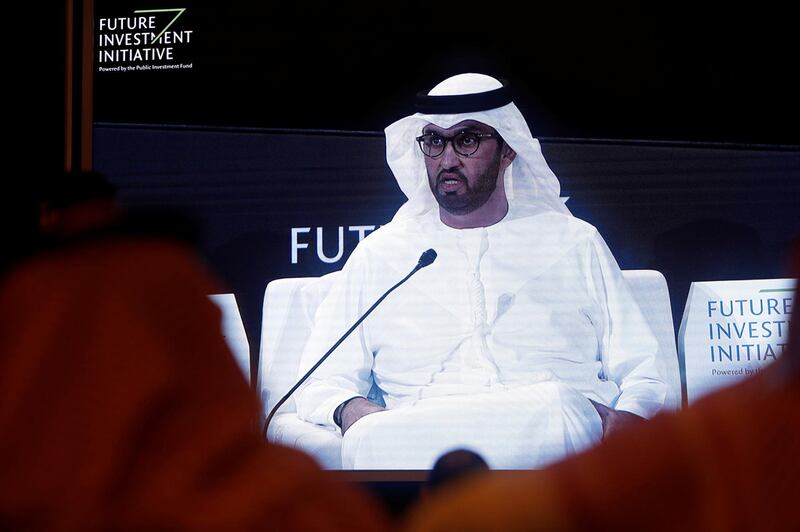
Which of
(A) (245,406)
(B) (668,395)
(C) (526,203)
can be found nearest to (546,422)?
(B) (668,395)

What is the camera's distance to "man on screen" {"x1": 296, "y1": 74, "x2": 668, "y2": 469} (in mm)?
3094

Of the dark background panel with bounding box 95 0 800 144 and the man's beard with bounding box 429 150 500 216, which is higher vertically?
the dark background panel with bounding box 95 0 800 144

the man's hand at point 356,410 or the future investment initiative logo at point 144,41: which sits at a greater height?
the future investment initiative logo at point 144,41

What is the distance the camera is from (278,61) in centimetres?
351

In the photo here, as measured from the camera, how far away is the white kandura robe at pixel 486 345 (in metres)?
3.09

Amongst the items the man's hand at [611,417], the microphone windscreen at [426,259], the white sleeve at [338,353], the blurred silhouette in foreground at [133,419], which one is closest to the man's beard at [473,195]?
the microphone windscreen at [426,259]

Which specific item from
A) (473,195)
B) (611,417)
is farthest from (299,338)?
(611,417)

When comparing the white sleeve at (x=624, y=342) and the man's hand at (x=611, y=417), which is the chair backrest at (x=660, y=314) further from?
the man's hand at (x=611, y=417)

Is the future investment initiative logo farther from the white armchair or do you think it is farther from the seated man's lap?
the seated man's lap

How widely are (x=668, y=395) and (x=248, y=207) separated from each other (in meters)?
1.57

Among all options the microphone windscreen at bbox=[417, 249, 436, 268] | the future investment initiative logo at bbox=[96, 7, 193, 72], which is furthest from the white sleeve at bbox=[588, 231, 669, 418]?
the future investment initiative logo at bbox=[96, 7, 193, 72]

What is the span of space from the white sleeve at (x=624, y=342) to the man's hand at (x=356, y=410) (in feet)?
2.52

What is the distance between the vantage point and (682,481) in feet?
1.23

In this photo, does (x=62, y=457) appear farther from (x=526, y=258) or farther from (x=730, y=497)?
→ (x=526, y=258)
